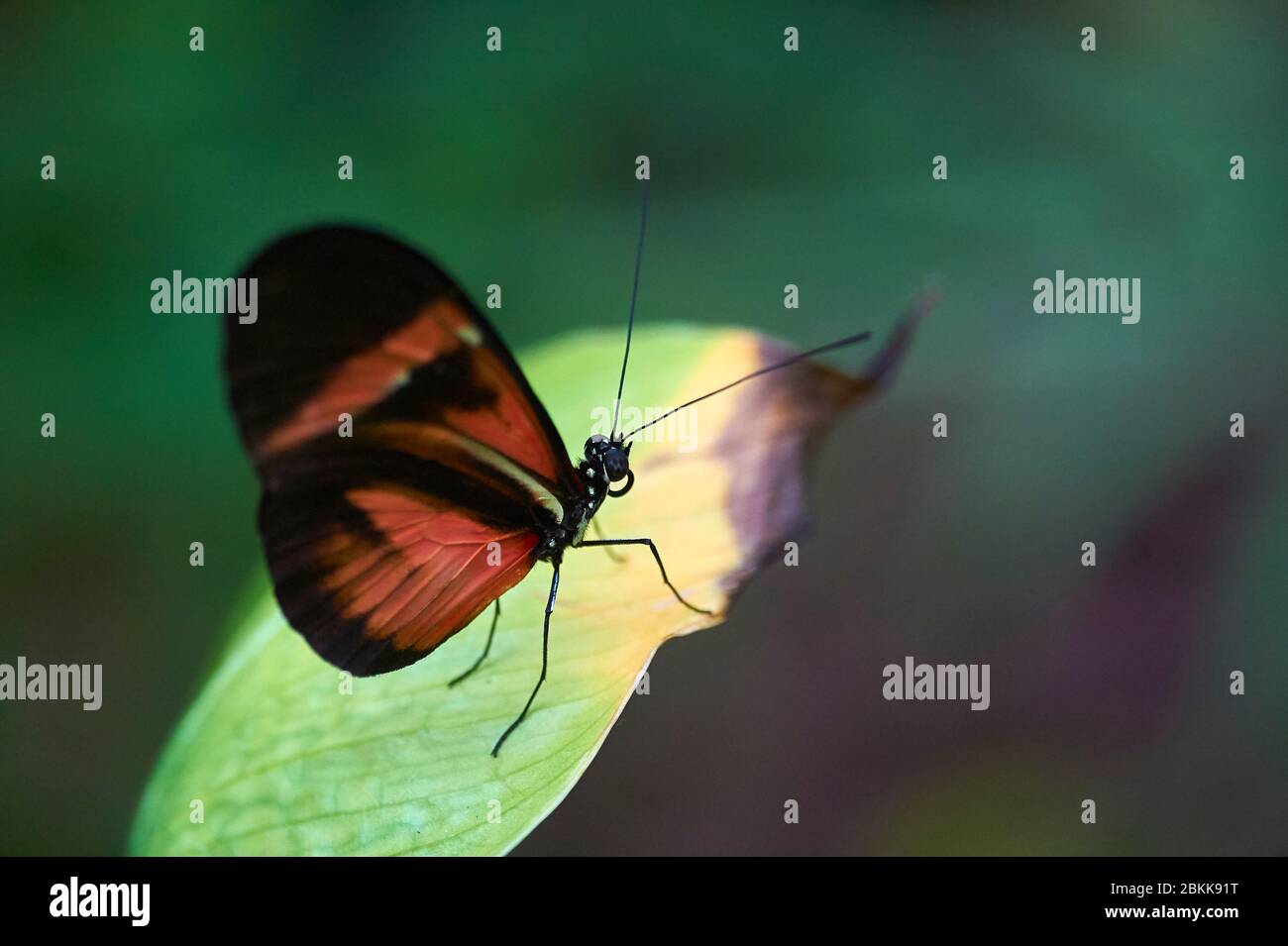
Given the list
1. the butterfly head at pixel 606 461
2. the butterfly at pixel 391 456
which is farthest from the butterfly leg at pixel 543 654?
the butterfly head at pixel 606 461

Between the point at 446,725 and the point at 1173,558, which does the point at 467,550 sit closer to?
the point at 446,725

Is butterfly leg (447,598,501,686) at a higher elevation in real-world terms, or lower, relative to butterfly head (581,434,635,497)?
lower

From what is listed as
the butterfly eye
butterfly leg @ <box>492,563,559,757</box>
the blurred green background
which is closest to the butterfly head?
the butterfly eye

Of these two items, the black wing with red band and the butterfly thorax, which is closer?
the black wing with red band

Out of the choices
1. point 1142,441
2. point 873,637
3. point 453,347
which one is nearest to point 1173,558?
point 1142,441

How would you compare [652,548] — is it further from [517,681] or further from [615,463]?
[517,681]

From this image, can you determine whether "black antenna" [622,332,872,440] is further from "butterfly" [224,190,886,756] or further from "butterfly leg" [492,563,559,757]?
"butterfly leg" [492,563,559,757]

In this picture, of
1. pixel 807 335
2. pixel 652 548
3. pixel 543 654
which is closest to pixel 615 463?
pixel 652 548

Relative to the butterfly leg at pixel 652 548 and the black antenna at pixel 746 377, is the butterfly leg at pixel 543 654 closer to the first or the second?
the butterfly leg at pixel 652 548
